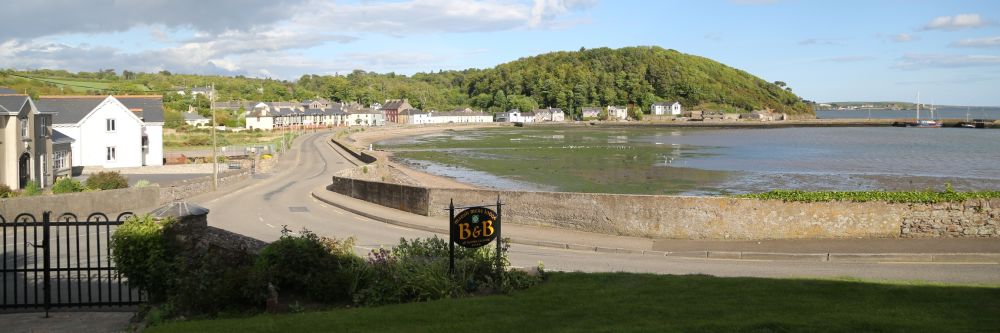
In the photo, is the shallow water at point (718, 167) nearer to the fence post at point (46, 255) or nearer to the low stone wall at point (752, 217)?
the low stone wall at point (752, 217)

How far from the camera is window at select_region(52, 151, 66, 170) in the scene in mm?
43719

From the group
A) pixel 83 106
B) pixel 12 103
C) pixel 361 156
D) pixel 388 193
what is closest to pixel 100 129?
pixel 83 106

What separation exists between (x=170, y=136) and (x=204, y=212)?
8885 centimetres

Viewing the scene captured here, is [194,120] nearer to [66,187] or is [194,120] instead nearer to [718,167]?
[718,167]

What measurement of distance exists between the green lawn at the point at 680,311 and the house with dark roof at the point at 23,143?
1288 inches

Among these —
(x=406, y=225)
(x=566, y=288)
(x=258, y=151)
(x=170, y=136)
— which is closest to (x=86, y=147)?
(x=258, y=151)

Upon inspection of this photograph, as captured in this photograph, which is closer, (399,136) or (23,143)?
(23,143)

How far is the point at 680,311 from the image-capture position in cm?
966

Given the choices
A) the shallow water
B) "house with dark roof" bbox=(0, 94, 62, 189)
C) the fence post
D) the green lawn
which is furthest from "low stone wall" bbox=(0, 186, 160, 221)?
the shallow water

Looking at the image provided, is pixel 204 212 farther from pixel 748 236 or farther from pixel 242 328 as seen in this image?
pixel 748 236

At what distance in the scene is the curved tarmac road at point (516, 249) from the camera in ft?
53.3

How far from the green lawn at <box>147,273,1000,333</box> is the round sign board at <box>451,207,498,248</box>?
1.07 m

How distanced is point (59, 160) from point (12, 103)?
9444 millimetres

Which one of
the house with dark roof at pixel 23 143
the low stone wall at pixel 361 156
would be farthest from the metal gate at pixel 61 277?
the low stone wall at pixel 361 156
